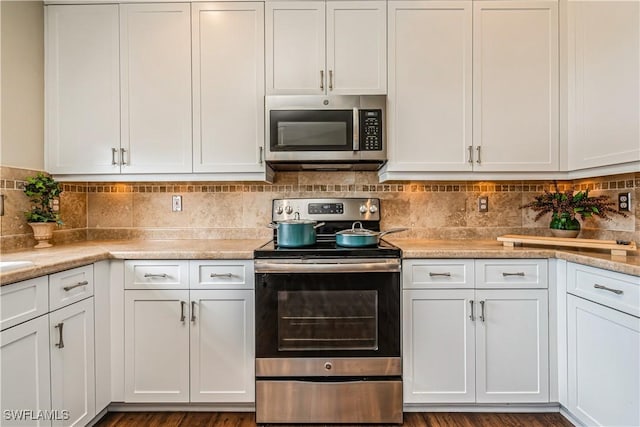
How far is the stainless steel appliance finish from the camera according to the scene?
70.0 inches

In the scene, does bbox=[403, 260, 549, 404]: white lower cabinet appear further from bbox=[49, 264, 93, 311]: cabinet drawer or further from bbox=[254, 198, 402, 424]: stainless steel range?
bbox=[49, 264, 93, 311]: cabinet drawer

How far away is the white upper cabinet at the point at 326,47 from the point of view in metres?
2.11

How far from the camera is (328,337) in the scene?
1.78m

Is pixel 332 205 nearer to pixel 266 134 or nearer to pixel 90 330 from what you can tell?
pixel 266 134

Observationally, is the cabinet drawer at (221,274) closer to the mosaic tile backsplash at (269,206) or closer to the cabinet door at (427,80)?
the mosaic tile backsplash at (269,206)

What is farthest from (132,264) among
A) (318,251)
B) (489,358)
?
(489,358)

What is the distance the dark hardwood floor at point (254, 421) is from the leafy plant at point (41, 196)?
1.18 meters

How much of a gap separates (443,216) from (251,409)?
1713mm

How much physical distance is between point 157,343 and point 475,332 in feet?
5.53

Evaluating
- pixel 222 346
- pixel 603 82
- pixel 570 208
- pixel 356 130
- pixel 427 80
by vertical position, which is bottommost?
pixel 222 346

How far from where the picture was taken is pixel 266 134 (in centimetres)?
207

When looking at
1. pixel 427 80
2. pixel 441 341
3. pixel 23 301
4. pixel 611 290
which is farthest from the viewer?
pixel 427 80

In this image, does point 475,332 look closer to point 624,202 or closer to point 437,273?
point 437,273

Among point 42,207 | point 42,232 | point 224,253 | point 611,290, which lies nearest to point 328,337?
point 224,253
